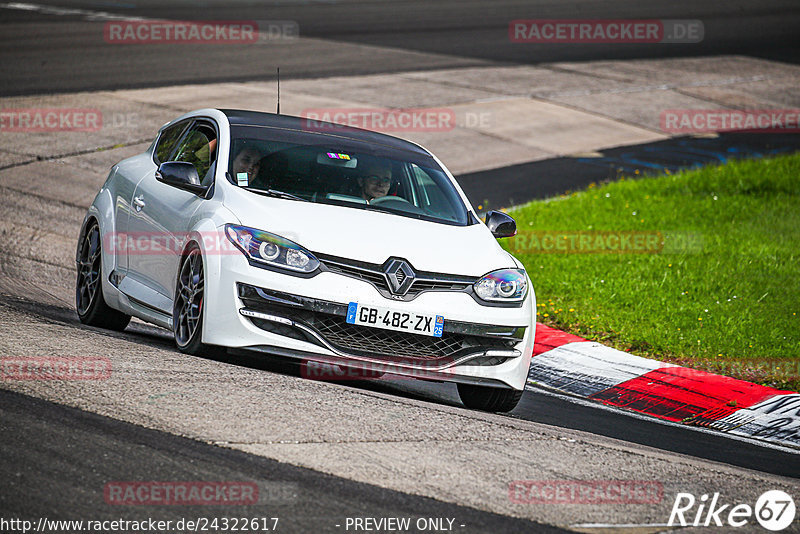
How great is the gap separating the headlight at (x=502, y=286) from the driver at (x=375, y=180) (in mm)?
1113

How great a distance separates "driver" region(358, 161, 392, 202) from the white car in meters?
0.01

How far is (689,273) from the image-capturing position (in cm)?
1116

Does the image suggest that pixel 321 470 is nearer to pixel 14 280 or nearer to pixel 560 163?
pixel 14 280

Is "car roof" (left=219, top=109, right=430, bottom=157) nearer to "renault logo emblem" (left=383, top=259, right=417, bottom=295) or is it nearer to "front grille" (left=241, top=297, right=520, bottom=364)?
"renault logo emblem" (left=383, top=259, right=417, bottom=295)

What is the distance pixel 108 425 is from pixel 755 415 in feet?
15.6

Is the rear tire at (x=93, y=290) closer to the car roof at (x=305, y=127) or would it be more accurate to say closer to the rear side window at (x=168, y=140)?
the rear side window at (x=168, y=140)

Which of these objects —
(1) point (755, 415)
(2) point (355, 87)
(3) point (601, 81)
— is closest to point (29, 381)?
(1) point (755, 415)

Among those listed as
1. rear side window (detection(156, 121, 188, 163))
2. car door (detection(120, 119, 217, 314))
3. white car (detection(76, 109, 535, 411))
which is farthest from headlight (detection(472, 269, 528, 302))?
rear side window (detection(156, 121, 188, 163))

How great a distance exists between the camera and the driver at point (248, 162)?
729 centimetres

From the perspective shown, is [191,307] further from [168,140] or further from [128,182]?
[168,140]

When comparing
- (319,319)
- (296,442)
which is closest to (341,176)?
(319,319)

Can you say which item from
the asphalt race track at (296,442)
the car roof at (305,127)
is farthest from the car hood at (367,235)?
the car roof at (305,127)

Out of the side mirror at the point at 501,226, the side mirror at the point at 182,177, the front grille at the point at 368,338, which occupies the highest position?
the side mirror at the point at 182,177

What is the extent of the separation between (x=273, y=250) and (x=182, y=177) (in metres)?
1.03
